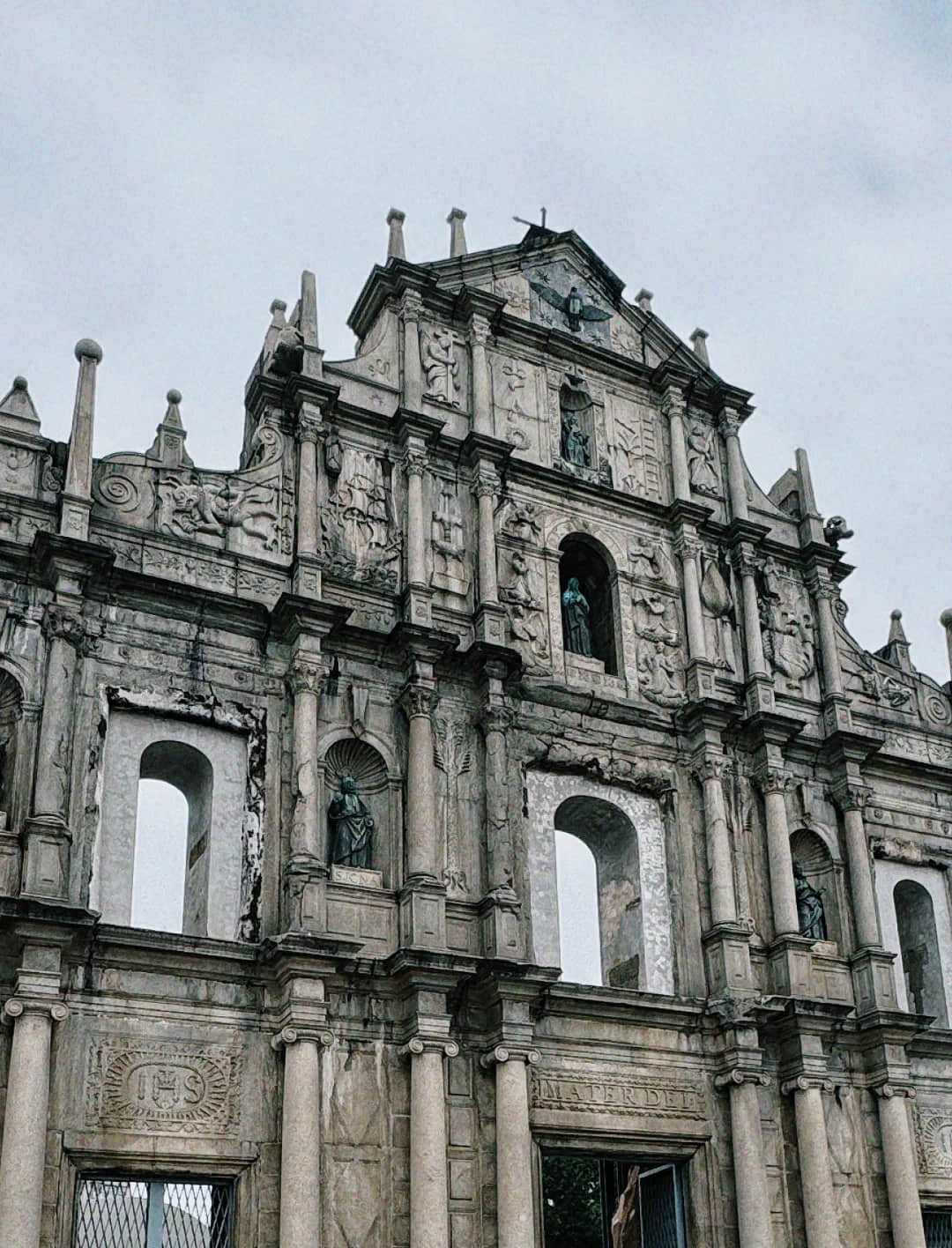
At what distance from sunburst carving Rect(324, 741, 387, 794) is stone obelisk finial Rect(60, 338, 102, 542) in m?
3.31

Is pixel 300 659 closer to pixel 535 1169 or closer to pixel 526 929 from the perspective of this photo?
pixel 526 929

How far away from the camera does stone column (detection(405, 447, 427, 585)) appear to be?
16766 mm

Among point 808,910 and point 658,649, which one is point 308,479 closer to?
point 658,649

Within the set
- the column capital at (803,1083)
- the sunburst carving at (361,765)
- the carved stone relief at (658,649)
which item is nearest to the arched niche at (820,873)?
the column capital at (803,1083)

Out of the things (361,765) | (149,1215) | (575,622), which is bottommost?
(149,1215)

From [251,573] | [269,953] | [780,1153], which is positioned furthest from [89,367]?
[780,1153]

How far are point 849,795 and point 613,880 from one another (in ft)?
10.2

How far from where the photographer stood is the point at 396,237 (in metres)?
19.0

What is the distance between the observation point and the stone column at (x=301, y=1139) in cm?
1302

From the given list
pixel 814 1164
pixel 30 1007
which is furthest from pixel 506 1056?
pixel 30 1007

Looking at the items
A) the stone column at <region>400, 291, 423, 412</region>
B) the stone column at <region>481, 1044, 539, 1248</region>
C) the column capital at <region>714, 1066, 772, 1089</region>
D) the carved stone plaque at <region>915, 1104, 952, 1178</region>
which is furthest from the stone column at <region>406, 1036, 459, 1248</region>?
the stone column at <region>400, 291, 423, 412</region>

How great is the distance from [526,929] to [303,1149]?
11.1 ft

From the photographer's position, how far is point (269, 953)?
1386 cm

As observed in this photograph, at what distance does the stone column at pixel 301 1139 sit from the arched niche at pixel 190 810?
1.32 metres
